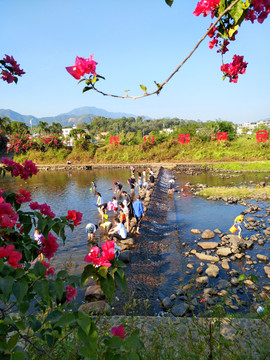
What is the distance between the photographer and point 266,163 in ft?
99.8

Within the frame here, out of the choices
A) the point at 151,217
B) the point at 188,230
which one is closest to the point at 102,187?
the point at 151,217

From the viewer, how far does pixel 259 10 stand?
1760 millimetres

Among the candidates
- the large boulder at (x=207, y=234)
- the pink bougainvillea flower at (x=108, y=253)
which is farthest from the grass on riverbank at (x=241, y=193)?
the pink bougainvillea flower at (x=108, y=253)

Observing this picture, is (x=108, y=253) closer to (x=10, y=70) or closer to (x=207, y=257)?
(x=10, y=70)

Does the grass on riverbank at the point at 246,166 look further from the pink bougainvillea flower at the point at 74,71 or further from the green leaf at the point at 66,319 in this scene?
the green leaf at the point at 66,319

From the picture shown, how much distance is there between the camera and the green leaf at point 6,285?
1.38 meters

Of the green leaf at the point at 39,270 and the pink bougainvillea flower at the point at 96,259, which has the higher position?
the pink bougainvillea flower at the point at 96,259

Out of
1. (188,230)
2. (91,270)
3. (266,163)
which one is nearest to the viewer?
(91,270)

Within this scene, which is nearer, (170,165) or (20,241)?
(20,241)

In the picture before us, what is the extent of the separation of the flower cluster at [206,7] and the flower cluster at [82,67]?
91cm

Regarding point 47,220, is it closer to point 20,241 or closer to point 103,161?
point 20,241

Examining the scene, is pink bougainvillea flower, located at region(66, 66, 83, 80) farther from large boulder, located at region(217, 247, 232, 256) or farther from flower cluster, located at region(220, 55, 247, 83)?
large boulder, located at region(217, 247, 232, 256)

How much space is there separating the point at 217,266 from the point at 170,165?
91.0 feet

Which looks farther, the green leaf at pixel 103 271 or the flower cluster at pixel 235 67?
the flower cluster at pixel 235 67
